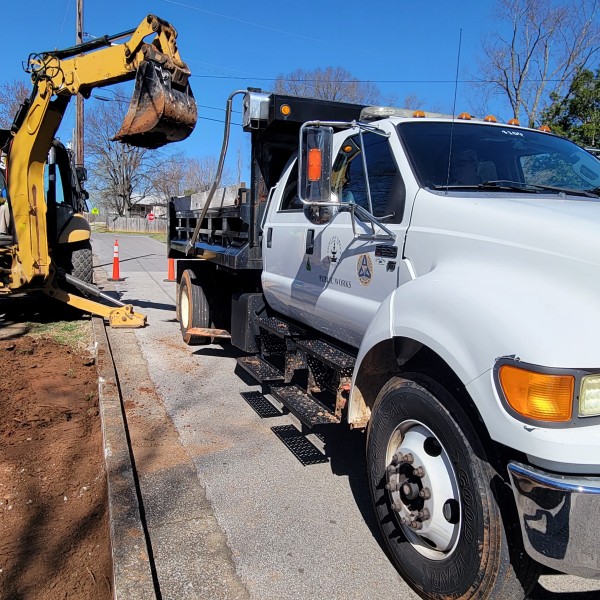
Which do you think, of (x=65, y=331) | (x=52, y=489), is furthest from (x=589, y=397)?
(x=65, y=331)

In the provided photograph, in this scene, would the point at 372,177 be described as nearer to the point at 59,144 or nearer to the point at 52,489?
the point at 52,489

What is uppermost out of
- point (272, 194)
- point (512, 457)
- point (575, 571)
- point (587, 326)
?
point (272, 194)

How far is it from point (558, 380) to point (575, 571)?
2.25 feet

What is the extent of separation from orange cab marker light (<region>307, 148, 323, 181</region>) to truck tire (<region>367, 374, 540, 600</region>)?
4.16 ft

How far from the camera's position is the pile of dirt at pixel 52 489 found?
2920 mm

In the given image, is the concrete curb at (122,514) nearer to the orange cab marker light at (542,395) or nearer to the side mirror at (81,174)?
the orange cab marker light at (542,395)

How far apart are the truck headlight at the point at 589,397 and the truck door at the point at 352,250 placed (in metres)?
1.25

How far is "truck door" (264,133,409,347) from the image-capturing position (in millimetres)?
3318

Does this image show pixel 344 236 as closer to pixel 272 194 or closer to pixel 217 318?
pixel 272 194

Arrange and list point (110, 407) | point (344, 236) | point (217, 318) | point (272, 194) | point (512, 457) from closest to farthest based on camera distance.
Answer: point (512, 457) < point (344, 236) < point (110, 407) < point (272, 194) < point (217, 318)

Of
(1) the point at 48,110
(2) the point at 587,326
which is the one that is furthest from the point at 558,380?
(1) the point at 48,110

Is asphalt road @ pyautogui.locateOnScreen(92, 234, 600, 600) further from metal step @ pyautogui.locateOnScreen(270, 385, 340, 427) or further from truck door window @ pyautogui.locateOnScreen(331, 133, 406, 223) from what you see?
truck door window @ pyautogui.locateOnScreen(331, 133, 406, 223)

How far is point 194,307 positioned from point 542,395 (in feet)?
18.9

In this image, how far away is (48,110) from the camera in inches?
291
